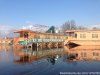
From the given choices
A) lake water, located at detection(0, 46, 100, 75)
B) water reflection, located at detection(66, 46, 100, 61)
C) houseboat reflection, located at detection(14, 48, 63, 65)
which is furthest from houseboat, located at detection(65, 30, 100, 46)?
lake water, located at detection(0, 46, 100, 75)

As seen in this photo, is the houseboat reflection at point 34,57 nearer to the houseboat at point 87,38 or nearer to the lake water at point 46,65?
the lake water at point 46,65

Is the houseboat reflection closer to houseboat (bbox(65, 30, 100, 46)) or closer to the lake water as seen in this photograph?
the lake water

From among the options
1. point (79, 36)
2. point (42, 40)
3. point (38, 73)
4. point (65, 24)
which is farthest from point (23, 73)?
point (65, 24)

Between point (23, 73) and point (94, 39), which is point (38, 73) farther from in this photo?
point (94, 39)

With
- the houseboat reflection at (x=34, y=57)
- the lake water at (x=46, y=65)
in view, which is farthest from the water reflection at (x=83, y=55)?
the houseboat reflection at (x=34, y=57)

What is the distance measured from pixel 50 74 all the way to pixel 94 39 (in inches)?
1804

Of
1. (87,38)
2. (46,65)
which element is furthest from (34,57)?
(87,38)

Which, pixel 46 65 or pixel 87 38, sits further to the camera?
pixel 87 38

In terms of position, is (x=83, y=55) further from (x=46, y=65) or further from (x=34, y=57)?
(x=46, y=65)

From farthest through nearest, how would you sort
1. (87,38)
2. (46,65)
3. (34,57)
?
1. (87,38)
2. (34,57)
3. (46,65)

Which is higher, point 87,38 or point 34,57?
point 87,38

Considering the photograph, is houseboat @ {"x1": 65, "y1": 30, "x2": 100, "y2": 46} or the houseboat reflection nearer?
the houseboat reflection

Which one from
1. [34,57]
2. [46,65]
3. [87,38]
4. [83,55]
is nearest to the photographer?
[46,65]

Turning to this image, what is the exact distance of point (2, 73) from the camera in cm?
1886
